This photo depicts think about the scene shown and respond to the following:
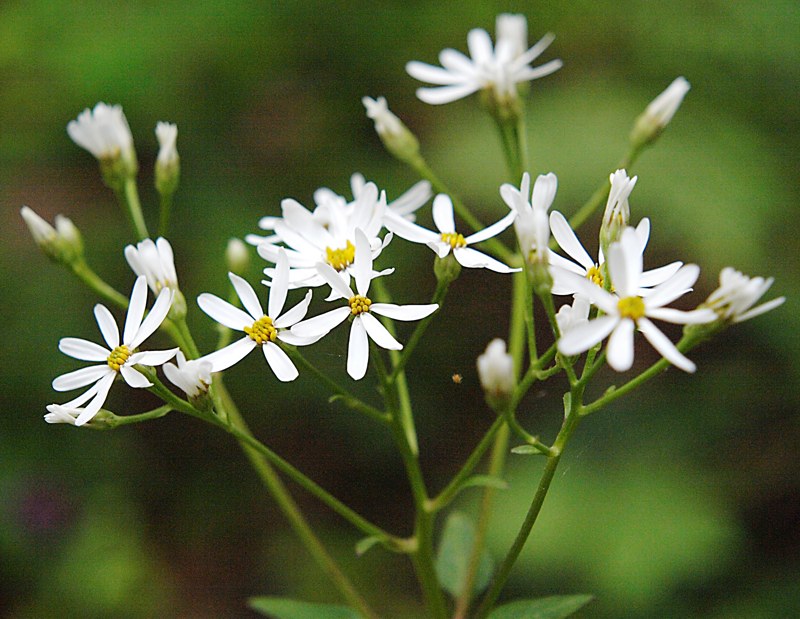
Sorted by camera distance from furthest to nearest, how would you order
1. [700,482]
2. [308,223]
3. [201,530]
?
[201,530]
[700,482]
[308,223]

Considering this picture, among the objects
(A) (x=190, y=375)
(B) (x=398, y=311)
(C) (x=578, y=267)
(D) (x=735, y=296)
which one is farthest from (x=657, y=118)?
(A) (x=190, y=375)

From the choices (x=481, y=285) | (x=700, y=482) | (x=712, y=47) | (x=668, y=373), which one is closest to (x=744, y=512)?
(x=700, y=482)

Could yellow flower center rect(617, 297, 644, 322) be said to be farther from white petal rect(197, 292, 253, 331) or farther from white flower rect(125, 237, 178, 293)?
white flower rect(125, 237, 178, 293)

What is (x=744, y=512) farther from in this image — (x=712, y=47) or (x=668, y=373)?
(x=712, y=47)

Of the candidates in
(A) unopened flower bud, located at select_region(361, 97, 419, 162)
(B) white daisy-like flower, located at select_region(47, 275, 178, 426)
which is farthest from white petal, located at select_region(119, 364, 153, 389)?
(A) unopened flower bud, located at select_region(361, 97, 419, 162)

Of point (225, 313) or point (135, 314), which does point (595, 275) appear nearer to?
point (225, 313)
